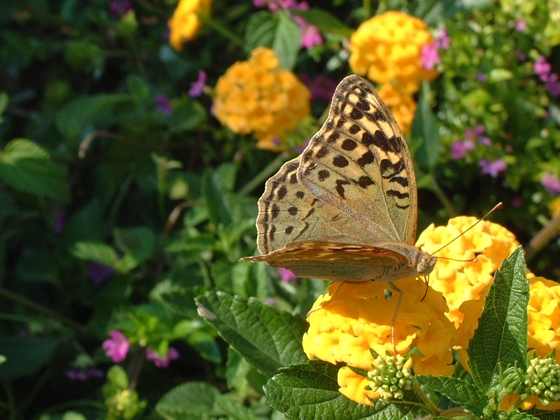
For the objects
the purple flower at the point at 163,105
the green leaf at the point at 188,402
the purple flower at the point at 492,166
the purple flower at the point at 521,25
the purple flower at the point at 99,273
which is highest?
the purple flower at the point at 521,25

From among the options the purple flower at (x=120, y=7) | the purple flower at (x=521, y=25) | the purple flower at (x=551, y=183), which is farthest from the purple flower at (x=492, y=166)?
the purple flower at (x=120, y=7)

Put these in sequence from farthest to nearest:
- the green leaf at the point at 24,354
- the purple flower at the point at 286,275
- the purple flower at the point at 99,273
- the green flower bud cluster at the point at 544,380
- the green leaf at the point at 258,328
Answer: the purple flower at the point at 99,273 < the green leaf at the point at 24,354 < the purple flower at the point at 286,275 < the green leaf at the point at 258,328 < the green flower bud cluster at the point at 544,380

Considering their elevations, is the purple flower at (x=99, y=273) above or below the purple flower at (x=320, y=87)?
below

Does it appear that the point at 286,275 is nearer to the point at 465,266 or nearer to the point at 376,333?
the point at 465,266

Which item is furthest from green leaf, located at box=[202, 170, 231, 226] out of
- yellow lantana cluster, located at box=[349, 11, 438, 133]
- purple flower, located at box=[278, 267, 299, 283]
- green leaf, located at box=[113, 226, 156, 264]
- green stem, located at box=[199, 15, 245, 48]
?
green stem, located at box=[199, 15, 245, 48]

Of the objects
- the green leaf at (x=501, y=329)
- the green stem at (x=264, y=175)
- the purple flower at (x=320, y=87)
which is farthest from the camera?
the purple flower at (x=320, y=87)

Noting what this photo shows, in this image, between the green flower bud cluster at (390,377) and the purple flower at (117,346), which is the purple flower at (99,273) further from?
the green flower bud cluster at (390,377)
